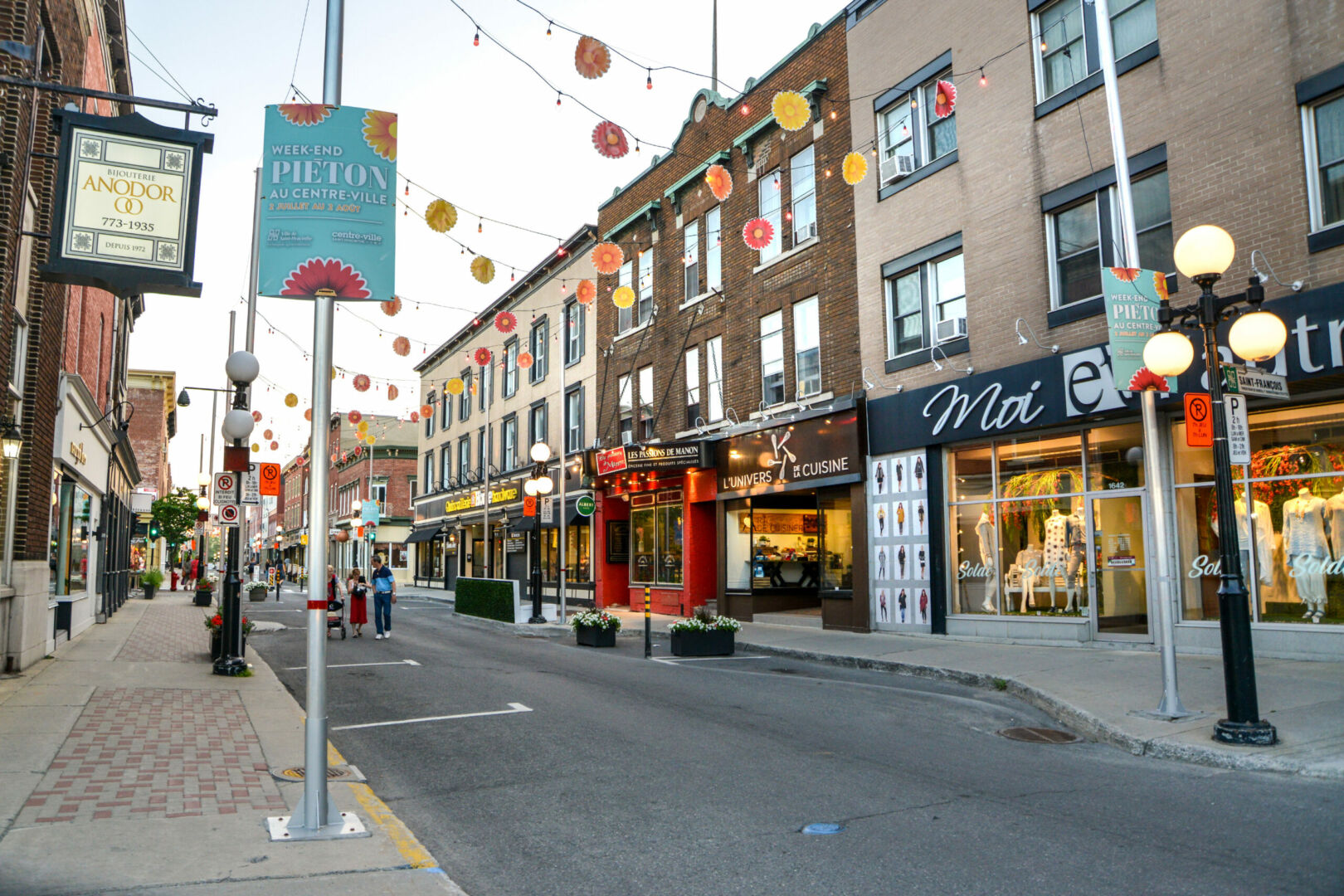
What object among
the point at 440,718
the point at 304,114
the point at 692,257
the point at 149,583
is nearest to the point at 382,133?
the point at 304,114

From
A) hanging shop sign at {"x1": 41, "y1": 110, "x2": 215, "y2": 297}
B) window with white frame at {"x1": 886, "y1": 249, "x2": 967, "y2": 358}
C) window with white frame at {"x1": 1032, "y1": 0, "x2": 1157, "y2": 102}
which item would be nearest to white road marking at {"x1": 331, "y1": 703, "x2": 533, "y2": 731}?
hanging shop sign at {"x1": 41, "y1": 110, "x2": 215, "y2": 297}

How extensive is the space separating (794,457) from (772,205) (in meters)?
6.11

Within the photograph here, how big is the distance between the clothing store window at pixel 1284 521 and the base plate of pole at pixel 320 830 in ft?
34.5

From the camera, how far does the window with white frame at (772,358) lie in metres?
22.0

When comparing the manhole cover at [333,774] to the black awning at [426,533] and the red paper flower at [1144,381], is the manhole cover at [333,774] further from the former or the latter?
the black awning at [426,533]

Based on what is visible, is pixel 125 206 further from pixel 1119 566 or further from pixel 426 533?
pixel 426 533

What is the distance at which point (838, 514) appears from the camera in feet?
68.3

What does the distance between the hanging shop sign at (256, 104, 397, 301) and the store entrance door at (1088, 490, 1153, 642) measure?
468 inches

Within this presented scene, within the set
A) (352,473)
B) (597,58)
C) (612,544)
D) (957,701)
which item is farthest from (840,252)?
(352,473)

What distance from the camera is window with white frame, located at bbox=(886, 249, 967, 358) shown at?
1725cm

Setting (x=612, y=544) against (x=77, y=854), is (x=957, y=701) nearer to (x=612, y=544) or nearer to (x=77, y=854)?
(x=77, y=854)

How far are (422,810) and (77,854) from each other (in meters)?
2.12

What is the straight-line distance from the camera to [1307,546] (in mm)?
12133

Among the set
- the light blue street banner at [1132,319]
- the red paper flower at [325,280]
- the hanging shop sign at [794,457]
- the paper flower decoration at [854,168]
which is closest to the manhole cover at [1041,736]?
the light blue street banner at [1132,319]
